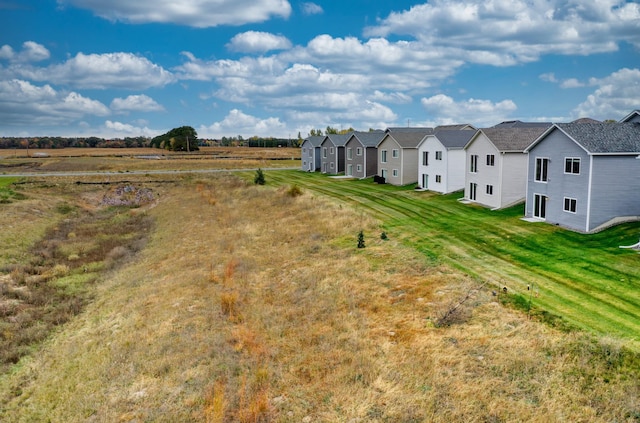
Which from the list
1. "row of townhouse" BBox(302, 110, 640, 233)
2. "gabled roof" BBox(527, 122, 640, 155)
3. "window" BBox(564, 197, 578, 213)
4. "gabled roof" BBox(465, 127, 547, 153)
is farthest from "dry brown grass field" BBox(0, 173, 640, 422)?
"gabled roof" BBox(465, 127, 547, 153)

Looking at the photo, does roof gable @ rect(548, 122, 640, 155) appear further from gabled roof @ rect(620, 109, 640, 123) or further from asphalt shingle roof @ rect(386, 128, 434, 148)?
asphalt shingle roof @ rect(386, 128, 434, 148)

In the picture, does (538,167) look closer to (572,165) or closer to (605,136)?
(572,165)

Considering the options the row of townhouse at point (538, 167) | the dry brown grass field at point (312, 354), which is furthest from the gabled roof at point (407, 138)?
the dry brown grass field at point (312, 354)

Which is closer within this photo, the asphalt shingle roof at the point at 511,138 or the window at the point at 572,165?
the window at the point at 572,165

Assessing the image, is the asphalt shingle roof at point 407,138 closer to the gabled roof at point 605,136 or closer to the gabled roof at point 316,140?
the gabled roof at point 316,140

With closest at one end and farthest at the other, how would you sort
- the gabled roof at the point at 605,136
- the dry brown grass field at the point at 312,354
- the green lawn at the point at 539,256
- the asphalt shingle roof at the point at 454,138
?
the dry brown grass field at the point at 312,354, the green lawn at the point at 539,256, the gabled roof at the point at 605,136, the asphalt shingle roof at the point at 454,138

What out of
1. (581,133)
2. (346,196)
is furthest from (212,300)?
(346,196)
